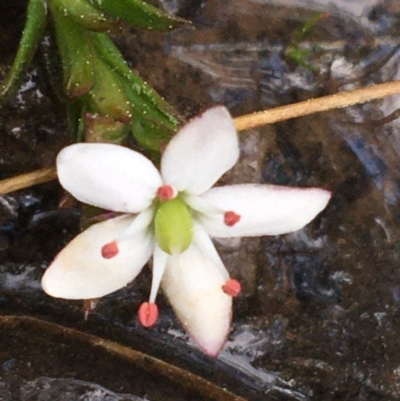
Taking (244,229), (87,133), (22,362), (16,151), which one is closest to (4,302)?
(22,362)

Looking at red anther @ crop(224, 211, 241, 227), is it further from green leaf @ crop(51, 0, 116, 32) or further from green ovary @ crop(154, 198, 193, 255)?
green leaf @ crop(51, 0, 116, 32)

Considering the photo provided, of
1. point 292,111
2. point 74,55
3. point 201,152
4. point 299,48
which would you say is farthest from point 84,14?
point 299,48

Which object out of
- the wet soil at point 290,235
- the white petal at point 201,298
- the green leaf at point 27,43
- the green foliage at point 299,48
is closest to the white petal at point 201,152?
the white petal at point 201,298

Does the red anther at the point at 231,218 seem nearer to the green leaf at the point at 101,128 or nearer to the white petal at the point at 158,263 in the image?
the white petal at the point at 158,263

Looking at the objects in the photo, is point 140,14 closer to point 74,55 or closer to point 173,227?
point 74,55

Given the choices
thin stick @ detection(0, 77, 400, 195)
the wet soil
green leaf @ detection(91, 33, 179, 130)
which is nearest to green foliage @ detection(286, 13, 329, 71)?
the wet soil

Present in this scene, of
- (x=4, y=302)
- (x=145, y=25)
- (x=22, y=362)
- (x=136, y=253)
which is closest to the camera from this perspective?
(x=136, y=253)

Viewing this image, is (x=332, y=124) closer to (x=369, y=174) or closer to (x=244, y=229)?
(x=369, y=174)
